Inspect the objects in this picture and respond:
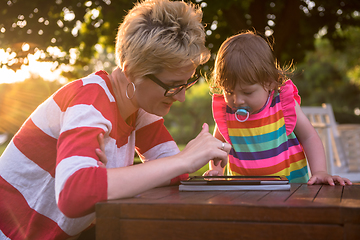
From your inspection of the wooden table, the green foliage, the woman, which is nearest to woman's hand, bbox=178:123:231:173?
the woman

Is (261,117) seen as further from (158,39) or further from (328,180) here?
(158,39)

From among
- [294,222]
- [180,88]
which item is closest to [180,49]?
[180,88]

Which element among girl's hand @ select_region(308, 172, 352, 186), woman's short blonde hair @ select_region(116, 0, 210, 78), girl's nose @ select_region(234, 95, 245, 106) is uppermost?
woman's short blonde hair @ select_region(116, 0, 210, 78)

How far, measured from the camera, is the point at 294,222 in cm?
104

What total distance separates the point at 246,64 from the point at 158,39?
2.44 feet

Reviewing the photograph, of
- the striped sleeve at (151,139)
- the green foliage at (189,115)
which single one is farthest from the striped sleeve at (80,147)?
the green foliage at (189,115)

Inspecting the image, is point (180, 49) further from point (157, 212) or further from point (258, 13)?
point (258, 13)

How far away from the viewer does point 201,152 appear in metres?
1.39

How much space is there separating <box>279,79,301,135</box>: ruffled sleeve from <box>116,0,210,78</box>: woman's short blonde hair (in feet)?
2.67

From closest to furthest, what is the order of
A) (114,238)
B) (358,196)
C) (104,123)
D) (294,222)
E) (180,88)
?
(294,222) → (114,238) → (358,196) → (104,123) → (180,88)

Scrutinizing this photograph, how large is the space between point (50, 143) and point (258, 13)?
4.75 metres

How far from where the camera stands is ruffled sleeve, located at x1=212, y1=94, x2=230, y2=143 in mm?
2412

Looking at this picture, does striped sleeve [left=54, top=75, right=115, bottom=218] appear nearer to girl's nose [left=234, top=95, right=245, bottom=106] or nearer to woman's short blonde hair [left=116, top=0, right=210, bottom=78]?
woman's short blonde hair [left=116, top=0, right=210, bottom=78]

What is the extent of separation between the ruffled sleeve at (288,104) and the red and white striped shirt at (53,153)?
1.10 metres
